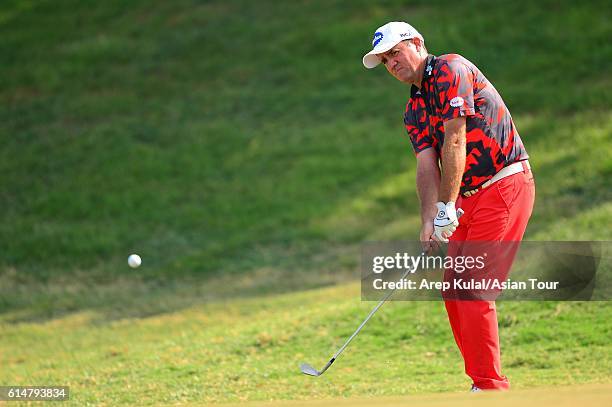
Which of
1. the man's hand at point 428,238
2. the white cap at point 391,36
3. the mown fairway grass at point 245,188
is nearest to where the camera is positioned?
the white cap at point 391,36

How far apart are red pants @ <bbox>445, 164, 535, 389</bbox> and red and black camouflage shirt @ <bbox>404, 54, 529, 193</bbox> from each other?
0.11 metres

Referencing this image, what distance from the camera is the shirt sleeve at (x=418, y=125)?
18.4 ft

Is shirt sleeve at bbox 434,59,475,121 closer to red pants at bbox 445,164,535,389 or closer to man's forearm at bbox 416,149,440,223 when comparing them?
man's forearm at bbox 416,149,440,223

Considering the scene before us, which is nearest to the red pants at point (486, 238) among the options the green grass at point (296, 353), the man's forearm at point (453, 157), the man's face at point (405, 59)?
the man's forearm at point (453, 157)

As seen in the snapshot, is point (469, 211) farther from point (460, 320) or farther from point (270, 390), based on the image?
point (270, 390)

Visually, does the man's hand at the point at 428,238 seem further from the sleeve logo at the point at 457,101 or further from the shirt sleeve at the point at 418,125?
the sleeve logo at the point at 457,101

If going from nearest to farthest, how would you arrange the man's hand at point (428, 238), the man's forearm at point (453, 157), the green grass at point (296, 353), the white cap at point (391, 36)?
the man's forearm at point (453, 157) < the white cap at point (391, 36) < the man's hand at point (428, 238) < the green grass at point (296, 353)

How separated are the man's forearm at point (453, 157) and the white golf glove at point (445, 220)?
0.13ft

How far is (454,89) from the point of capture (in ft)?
17.1

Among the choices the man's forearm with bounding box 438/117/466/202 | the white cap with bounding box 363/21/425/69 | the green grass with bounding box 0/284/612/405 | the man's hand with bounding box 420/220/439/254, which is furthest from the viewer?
the green grass with bounding box 0/284/612/405

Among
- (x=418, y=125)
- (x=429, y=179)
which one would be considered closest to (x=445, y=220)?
(x=429, y=179)

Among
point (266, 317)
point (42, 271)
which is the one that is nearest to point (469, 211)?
point (266, 317)

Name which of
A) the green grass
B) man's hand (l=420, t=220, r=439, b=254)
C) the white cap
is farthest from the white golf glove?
the green grass

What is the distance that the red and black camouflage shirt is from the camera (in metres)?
5.24
